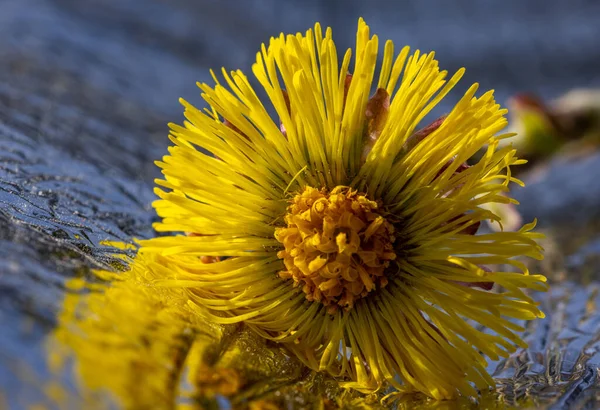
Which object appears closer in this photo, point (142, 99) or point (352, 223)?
point (352, 223)

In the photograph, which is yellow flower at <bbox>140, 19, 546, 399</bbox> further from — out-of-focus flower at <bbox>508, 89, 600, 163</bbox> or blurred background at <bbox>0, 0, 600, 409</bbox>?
out-of-focus flower at <bbox>508, 89, 600, 163</bbox>

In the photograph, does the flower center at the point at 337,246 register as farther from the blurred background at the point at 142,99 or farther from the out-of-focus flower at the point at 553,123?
the out-of-focus flower at the point at 553,123

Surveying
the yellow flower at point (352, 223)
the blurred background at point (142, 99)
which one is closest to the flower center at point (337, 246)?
the yellow flower at point (352, 223)

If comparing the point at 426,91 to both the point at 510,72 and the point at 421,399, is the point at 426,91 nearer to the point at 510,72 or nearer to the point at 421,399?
the point at 421,399

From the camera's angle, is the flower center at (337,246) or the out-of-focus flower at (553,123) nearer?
the flower center at (337,246)

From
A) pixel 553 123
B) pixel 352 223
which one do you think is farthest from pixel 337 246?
pixel 553 123

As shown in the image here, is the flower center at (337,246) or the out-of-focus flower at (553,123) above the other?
the out-of-focus flower at (553,123)

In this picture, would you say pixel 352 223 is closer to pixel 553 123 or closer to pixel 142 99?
pixel 553 123

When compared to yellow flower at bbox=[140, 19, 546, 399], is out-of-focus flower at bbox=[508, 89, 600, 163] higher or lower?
higher

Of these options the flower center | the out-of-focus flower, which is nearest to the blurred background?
the out-of-focus flower
